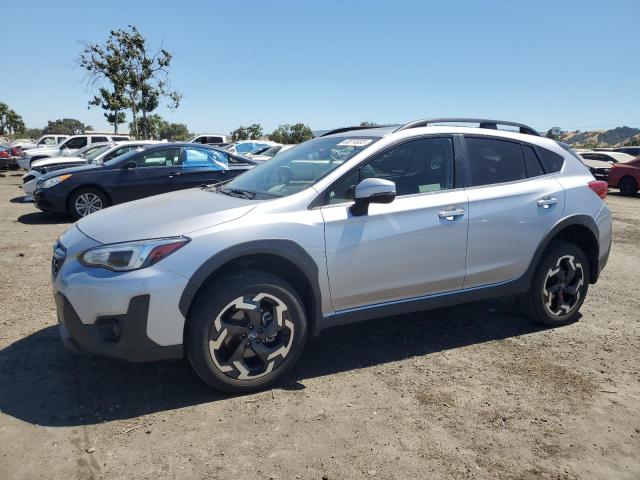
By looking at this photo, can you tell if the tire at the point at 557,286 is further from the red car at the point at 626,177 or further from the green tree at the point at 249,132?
the green tree at the point at 249,132

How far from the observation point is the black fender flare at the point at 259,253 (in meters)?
2.92

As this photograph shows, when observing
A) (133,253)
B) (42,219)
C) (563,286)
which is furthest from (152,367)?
(42,219)

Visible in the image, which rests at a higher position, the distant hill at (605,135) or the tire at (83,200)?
the distant hill at (605,135)

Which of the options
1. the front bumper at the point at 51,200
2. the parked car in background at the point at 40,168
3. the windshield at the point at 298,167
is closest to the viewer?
the windshield at the point at 298,167

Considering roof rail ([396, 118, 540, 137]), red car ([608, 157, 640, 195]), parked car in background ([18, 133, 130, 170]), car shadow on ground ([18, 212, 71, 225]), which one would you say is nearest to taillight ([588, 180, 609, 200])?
roof rail ([396, 118, 540, 137])

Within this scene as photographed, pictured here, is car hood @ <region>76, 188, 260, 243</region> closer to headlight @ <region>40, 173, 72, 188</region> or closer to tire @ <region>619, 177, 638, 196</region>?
headlight @ <region>40, 173, 72, 188</region>

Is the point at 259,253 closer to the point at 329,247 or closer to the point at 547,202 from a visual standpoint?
the point at 329,247

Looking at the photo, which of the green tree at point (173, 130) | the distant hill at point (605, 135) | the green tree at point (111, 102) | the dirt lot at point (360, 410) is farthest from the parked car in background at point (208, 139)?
the distant hill at point (605, 135)

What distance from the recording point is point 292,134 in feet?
142

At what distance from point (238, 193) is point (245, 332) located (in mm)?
1161

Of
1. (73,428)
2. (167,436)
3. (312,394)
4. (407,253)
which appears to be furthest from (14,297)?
(407,253)

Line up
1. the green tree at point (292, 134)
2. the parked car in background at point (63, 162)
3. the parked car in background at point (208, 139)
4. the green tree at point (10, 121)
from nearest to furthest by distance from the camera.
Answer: the parked car in background at point (63, 162), the parked car in background at point (208, 139), the green tree at point (292, 134), the green tree at point (10, 121)

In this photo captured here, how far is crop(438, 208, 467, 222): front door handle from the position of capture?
3.71 metres

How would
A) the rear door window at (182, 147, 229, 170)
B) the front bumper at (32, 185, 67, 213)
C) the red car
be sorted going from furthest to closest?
the red car
the rear door window at (182, 147, 229, 170)
the front bumper at (32, 185, 67, 213)
